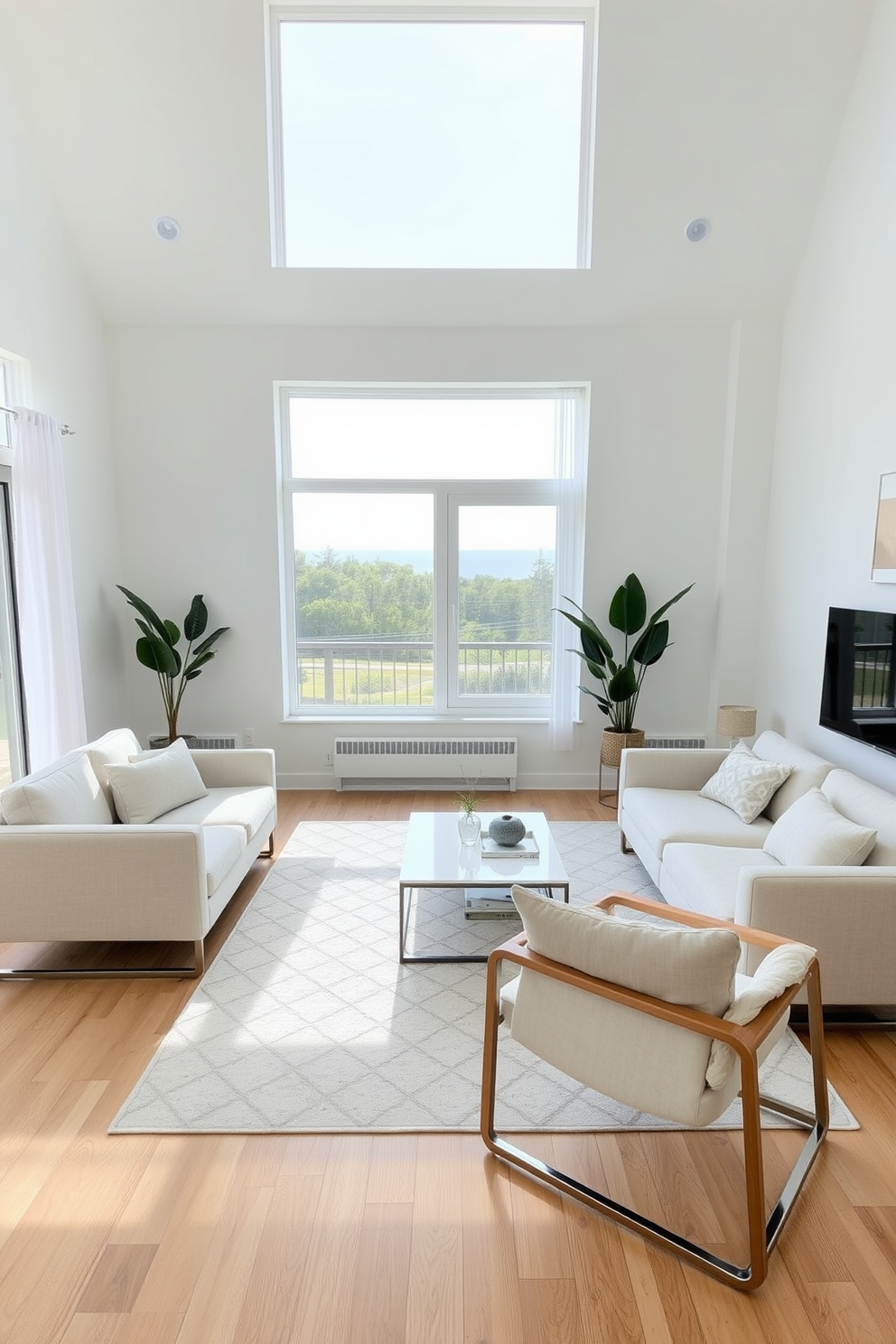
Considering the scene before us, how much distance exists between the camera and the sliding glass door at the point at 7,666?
4.18 meters

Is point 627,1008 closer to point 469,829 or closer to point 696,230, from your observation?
point 469,829

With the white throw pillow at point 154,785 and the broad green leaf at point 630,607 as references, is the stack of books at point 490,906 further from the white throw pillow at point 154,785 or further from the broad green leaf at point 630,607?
the broad green leaf at point 630,607

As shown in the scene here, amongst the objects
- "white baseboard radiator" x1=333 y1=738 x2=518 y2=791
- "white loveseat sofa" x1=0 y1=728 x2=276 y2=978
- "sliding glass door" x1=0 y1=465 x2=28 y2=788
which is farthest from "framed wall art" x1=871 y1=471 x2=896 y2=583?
"sliding glass door" x1=0 y1=465 x2=28 y2=788

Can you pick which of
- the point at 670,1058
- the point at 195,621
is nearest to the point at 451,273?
the point at 195,621

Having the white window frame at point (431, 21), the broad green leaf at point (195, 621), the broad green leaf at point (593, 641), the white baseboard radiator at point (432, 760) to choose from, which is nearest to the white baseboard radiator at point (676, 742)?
the broad green leaf at point (593, 641)

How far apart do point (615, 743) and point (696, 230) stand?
10.2 feet

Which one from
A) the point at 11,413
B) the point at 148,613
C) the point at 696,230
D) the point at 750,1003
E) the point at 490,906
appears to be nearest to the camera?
the point at 750,1003

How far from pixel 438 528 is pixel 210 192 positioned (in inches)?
94.4

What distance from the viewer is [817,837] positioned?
3.00 metres

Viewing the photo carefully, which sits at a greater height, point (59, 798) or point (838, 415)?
point (838, 415)

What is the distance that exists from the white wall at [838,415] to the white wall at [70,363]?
4308 millimetres

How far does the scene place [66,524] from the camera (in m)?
4.55

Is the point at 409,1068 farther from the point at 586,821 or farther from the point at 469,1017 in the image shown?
the point at 586,821

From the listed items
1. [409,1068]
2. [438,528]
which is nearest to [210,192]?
[438,528]
